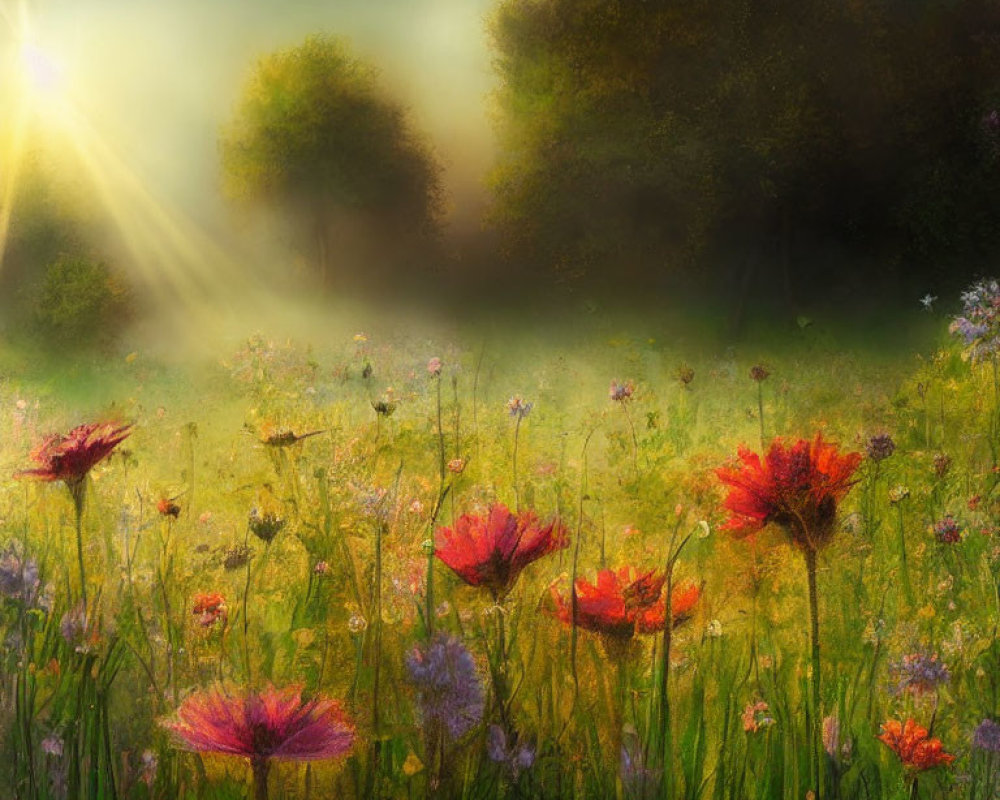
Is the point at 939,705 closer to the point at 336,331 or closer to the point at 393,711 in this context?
the point at 393,711

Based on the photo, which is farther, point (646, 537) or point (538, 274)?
point (538, 274)

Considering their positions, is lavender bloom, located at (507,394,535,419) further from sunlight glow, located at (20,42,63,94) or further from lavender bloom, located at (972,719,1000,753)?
sunlight glow, located at (20,42,63,94)

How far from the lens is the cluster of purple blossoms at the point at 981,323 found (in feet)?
10.2

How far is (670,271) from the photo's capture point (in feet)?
34.0

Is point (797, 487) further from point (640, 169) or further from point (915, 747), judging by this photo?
point (640, 169)

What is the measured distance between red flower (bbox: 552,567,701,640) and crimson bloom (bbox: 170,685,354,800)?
1.10 ft

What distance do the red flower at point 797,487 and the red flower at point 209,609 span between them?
761mm

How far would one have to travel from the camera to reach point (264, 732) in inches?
A: 37.6

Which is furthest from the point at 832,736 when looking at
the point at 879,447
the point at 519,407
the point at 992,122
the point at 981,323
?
the point at 992,122

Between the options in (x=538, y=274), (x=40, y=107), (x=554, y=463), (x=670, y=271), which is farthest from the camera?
(x=670, y=271)

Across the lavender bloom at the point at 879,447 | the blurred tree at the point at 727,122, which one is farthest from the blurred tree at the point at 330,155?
the lavender bloom at the point at 879,447

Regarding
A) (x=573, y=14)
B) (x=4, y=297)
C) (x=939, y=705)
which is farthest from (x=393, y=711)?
(x=573, y=14)

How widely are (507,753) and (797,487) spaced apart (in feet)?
1.64

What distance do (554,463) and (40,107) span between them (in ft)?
15.5
